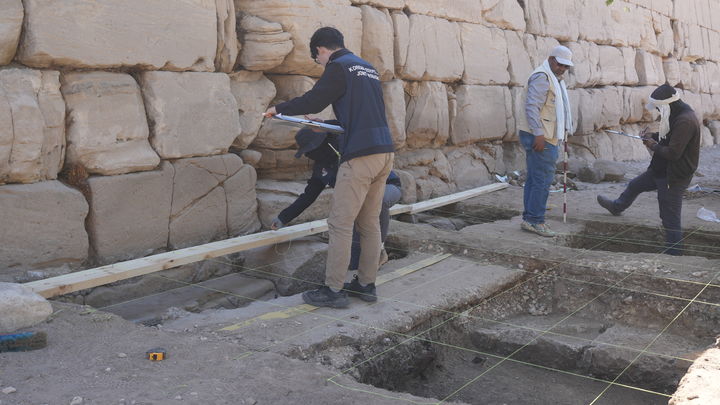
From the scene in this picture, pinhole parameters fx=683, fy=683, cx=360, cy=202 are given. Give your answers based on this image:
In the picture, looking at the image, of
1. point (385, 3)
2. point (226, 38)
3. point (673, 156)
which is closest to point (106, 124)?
point (226, 38)

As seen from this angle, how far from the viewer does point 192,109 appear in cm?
548

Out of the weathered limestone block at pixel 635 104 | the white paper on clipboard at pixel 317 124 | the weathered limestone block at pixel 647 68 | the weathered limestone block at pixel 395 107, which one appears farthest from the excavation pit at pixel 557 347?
the weathered limestone block at pixel 647 68

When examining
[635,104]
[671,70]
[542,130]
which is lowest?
[635,104]

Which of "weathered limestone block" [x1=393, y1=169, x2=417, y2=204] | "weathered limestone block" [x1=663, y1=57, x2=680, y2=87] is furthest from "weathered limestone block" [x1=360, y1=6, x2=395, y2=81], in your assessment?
"weathered limestone block" [x1=663, y1=57, x2=680, y2=87]

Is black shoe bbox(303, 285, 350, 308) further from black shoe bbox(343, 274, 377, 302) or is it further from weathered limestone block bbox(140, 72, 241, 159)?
weathered limestone block bbox(140, 72, 241, 159)

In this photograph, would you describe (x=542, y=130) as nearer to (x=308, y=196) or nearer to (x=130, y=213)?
(x=308, y=196)

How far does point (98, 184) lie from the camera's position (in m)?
4.89

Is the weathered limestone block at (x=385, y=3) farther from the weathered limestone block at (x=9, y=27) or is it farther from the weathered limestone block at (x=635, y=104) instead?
the weathered limestone block at (x=635, y=104)

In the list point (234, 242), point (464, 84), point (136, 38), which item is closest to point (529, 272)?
point (234, 242)

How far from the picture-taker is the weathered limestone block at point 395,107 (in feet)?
25.0

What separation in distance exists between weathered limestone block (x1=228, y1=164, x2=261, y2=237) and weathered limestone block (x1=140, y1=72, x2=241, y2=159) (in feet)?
0.95

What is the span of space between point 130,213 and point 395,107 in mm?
3530

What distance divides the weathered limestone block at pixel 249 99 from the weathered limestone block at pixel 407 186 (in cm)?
211

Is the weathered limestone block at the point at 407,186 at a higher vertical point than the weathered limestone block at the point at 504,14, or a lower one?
lower
